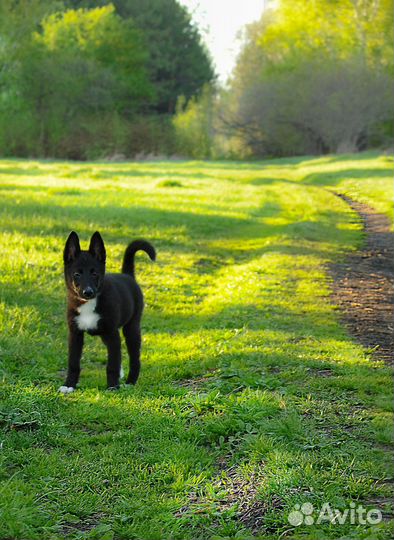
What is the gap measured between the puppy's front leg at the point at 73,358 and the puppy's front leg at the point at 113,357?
260mm

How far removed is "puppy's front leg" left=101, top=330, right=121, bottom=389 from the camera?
7180 mm

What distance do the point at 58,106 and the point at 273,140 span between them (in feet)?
75.1

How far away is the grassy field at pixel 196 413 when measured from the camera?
485 cm

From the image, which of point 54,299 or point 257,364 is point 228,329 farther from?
point 54,299

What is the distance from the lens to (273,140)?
7594cm

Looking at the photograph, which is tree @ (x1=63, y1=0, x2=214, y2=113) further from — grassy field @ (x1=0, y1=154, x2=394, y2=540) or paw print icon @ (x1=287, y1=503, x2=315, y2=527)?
paw print icon @ (x1=287, y1=503, x2=315, y2=527)

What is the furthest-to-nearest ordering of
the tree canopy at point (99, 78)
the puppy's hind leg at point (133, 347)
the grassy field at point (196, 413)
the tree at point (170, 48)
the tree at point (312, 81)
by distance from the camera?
the tree at point (170, 48) < the tree canopy at point (99, 78) < the tree at point (312, 81) < the puppy's hind leg at point (133, 347) < the grassy field at point (196, 413)

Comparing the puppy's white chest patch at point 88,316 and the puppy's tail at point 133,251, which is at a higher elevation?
the puppy's tail at point 133,251

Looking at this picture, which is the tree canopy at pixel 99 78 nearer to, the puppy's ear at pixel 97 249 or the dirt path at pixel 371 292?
the dirt path at pixel 371 292

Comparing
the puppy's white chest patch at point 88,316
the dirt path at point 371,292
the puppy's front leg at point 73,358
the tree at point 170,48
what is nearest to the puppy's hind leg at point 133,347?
the puppy's front leg at point 73,358

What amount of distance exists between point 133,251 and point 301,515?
13.3 ft

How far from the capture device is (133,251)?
8.01m

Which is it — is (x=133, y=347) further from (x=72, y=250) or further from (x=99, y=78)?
(x=99, y=78)

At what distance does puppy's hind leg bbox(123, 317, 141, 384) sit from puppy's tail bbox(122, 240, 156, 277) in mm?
690
